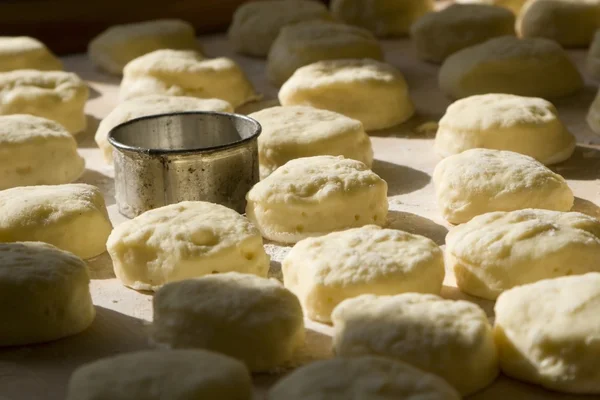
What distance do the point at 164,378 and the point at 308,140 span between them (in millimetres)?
1487

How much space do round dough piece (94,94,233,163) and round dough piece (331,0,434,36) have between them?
6.28 feet

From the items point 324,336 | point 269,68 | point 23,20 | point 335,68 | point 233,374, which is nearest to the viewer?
point 233,374

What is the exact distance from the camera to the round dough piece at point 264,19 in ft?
15.7

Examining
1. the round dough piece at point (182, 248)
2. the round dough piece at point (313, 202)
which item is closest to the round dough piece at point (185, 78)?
the round dough piece at point (313, 202)

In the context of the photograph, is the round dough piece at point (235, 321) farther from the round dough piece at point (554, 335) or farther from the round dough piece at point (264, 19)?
the round dough piece at point (264, 19)

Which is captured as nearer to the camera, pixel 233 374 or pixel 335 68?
pixel 233 374

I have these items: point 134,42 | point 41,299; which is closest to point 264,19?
point 134,42

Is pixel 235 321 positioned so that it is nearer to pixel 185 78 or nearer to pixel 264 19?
pixel 185 78

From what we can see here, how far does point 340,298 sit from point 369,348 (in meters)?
0.29

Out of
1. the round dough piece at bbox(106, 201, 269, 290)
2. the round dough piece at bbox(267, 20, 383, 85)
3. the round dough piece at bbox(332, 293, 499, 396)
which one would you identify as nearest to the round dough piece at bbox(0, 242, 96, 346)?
the round dough piece at bbox(106, 201, 269, 290)

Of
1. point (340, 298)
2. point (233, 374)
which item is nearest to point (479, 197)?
point (340, 298)

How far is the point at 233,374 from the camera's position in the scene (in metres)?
1.70

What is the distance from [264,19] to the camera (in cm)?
482

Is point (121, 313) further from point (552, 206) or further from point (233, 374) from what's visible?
point (552, 206)
